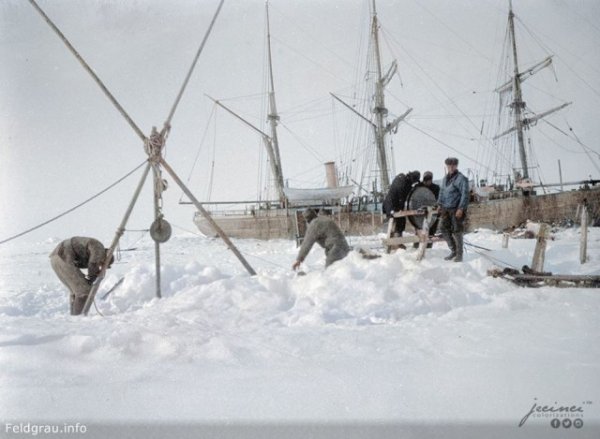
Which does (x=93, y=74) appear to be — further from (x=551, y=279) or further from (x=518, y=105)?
(x=518, y=105)

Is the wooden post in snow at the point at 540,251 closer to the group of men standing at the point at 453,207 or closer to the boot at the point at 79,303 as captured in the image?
the group of men standing at the point at 453,207

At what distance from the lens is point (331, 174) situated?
102ft

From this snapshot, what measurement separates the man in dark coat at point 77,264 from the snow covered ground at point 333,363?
215 cm

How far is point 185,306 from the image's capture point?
3979 millimetres

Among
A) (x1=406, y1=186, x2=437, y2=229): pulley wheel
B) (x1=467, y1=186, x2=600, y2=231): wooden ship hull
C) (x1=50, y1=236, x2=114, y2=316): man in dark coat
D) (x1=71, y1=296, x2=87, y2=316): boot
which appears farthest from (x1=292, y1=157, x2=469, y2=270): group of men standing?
(x1=467, y1=186, x2=600, y2=231): wooden ship hull

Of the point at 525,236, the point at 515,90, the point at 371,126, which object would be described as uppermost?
the point at 515,90

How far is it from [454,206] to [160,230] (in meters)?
5.09

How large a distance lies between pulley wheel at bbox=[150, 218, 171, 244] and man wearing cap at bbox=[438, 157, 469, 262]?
477cm

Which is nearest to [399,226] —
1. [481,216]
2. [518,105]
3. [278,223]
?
[481,216]

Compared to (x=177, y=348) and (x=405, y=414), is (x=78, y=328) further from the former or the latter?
(x=405, y=414)

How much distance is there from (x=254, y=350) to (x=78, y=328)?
1722mm

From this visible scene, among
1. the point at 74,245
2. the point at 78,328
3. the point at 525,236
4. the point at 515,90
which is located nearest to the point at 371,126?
the point at 515,90

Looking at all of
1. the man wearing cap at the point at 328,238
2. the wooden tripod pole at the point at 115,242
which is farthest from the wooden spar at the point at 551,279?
the wooden tripod pole at the point at 115,242

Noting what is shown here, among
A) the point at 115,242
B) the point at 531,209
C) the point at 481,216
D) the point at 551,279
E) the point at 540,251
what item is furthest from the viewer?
the point at 481,216
